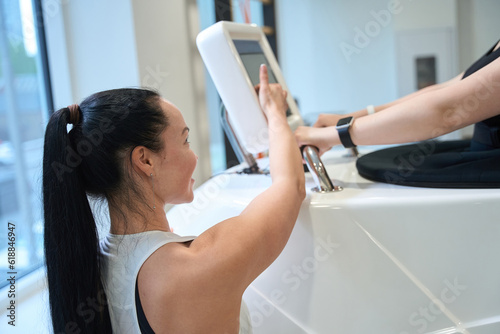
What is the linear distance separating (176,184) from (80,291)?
0.65 ft

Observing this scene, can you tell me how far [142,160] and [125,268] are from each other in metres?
0.15

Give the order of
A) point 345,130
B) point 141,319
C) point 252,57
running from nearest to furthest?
1. point 141,319
2. point 345,130
3. point 252,57

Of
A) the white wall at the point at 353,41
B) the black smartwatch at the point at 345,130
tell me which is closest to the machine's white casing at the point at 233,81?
the black smartwatch at the point at 345,130

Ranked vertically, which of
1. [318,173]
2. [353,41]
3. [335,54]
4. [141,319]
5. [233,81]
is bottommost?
[141,319]

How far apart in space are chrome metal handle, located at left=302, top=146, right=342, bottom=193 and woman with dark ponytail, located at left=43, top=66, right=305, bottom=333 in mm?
260

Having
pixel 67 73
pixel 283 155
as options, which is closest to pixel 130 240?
pixel 283 155

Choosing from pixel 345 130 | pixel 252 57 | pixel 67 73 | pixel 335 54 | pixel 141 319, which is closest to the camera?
pixel 141 319

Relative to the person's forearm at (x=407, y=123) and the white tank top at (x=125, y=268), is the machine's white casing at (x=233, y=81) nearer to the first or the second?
the person's forearm at (x=407, y=123)

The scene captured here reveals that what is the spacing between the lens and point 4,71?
1573 mm

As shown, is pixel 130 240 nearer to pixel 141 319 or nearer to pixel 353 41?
pixel 141 319

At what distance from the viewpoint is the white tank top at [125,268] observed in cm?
64

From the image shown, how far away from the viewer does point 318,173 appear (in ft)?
3.14

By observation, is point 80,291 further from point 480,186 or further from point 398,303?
point 480,186

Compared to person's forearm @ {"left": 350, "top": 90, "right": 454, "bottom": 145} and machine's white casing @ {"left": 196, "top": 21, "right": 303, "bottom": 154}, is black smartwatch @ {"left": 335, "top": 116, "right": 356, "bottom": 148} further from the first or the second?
machine's white casing @ {"left": 196, "top": 21, "right": 303, "bottom": 154}
